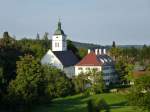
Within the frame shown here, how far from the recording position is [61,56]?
87.7 m

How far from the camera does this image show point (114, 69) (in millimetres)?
87750

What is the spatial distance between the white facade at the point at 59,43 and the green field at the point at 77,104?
88.8ft

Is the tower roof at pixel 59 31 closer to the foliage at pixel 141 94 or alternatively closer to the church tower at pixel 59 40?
the church tower at pixel 59 40

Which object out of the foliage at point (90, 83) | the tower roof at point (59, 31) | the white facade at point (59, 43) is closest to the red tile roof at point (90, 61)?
the white facade at point (59, 43)

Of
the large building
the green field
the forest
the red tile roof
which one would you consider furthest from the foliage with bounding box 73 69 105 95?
the red tile roof

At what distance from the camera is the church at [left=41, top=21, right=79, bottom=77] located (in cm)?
8556

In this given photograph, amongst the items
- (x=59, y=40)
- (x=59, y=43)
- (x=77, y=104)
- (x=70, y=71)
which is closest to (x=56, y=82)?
(x=77, y=104)

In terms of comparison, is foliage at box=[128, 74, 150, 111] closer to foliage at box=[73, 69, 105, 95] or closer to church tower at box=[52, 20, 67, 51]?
foliage at box=[73, 69, 105, 95]

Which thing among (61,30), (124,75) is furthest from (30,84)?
(61,30)

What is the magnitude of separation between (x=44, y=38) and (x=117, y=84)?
35.0 metres

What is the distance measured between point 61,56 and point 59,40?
8.76 meters

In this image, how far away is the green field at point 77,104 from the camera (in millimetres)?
49794

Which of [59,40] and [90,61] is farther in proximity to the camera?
[59,40]

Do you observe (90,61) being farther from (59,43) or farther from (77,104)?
(77,104)
